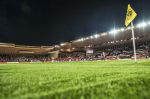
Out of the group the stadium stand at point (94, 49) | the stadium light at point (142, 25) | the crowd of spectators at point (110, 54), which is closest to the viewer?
the stadium light at point (142, 25)

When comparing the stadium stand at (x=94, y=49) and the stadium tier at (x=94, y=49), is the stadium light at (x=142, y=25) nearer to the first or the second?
the stadium tier at (x=94, y=49)

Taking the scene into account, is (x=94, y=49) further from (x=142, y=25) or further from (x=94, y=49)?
(x=142, y=25)

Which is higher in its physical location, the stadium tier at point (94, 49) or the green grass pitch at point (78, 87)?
the stadium tier at point (94, 49)

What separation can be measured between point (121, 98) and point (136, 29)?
48.1 meters

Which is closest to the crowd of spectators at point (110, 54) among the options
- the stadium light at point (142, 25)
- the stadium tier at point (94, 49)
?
the stadium tier at point (94, 49)

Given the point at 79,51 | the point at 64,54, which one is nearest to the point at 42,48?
the point at 64,54

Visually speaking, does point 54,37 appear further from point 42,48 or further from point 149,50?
point 149,50

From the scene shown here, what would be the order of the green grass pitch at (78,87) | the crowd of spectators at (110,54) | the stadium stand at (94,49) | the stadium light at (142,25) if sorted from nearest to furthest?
the green grass pitch at (78,87)
the stadium light at (142,25)
the crowd of spectators at (110,54)
the stadium stand at (94,49)

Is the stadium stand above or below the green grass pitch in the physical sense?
above

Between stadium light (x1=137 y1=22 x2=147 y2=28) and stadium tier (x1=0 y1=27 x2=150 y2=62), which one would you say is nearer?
stadium light (x1=137 y1=22 x2=147 y2=28)

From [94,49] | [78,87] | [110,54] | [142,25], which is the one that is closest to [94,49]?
[94,49]

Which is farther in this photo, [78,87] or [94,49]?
[94,49]

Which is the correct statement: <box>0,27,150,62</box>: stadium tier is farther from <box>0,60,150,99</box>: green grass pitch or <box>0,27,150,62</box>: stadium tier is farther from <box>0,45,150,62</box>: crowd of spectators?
<box>0,60,150,99</box>: green grass pitch

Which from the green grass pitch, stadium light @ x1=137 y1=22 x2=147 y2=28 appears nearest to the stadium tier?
stadium light @ x1=137 y1=22 x2=147 y2=28
